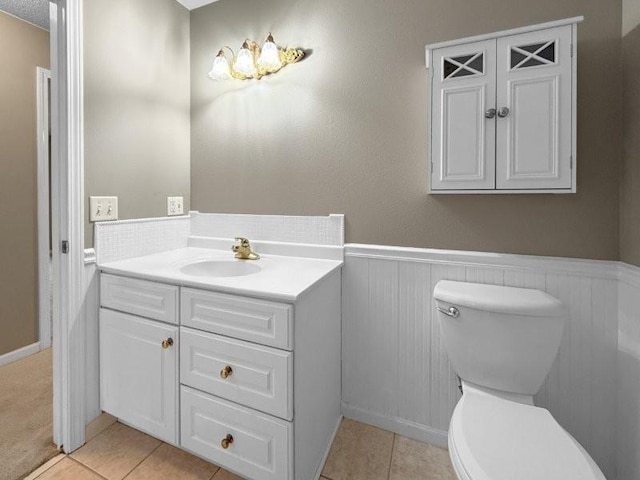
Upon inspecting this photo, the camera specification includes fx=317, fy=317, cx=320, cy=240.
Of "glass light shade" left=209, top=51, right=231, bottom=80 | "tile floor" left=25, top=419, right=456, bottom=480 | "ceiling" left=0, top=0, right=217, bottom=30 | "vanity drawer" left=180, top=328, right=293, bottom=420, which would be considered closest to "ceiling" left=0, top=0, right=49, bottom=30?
"ceiling" left=0, top=0, right=217, bottom=30

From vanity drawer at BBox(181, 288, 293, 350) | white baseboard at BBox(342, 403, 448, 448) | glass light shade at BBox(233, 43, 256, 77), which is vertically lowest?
white baseboard at BBox(342, 403, 448, 448)

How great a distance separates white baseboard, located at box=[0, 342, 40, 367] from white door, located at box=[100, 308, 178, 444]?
1170mm

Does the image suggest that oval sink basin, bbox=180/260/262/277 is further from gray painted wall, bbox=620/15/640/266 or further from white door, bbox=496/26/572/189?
gray painted wall, bbox=620/15/640/266

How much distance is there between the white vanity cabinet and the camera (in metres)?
1.10

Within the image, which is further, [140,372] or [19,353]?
[19,353]

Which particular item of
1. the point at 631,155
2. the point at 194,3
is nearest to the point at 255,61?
the point at 194,3

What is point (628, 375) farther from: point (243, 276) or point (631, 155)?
point (243, 276)

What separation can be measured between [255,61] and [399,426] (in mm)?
2014

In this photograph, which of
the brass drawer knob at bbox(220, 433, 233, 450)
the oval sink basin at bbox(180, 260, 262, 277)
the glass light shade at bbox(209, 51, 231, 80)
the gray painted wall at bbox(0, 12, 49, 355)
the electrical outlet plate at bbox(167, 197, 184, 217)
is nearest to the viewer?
the brass drawer knob at bbox(220, 433, 233, 450)

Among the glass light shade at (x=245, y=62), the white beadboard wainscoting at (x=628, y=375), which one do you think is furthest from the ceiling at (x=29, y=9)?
the white beadboard wainscoting at (x=628, y=375)

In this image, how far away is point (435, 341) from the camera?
1.45 meters

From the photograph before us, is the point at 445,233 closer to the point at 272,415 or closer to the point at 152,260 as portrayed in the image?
the point at 272,415

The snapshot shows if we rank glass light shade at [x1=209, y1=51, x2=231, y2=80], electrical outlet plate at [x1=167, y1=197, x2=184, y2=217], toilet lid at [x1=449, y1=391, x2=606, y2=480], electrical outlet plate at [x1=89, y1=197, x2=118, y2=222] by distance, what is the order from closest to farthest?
toilet lid at [x1=449, y1=391, x2=606, y2=480] < electrical outlet plate at [x1=89, y1=197, x2=118, y2=222] < glass light shade at [x1=209, y1=51, x2=231, y2=80] < electrical outlet plate at [x1=167, y1=197, x2=184, y2=217]

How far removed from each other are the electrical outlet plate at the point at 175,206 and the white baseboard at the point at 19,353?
1.48 meters
